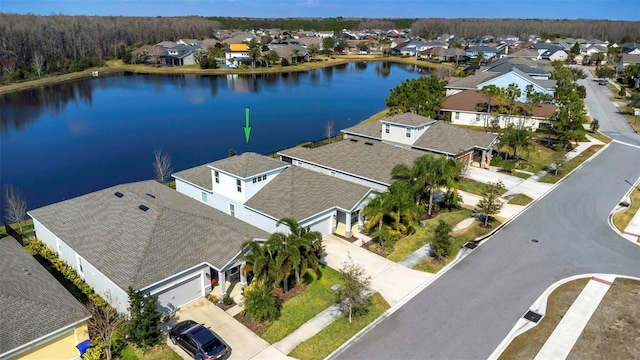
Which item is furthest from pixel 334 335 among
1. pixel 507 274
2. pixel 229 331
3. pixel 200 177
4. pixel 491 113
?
pixel 491 113

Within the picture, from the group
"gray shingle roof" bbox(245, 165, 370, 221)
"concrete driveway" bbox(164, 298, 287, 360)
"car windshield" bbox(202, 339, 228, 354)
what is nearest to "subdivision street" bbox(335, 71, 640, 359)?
"concrete driveway" bbox(164, 298, 287, 360)

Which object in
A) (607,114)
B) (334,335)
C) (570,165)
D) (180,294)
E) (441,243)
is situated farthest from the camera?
(607,114)

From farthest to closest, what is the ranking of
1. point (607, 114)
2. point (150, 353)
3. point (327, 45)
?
point (327, 45) < point (607, 114) < point (150, 353)

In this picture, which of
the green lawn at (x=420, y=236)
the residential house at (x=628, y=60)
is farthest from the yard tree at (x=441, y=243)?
the residential house at (x=628, y=60)

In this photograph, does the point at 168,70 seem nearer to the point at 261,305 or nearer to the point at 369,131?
the point at 369,131

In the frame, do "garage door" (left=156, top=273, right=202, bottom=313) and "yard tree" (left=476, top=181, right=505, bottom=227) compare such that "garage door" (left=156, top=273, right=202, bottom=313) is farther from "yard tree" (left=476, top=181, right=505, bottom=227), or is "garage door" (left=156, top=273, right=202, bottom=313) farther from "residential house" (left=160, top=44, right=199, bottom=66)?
"residential house" (left=160, top=44, right=199, bottom=66)

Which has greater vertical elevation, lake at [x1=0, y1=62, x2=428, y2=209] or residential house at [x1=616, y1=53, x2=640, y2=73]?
residential house at [x1=616, y1=53, x2=640, y2=73]
